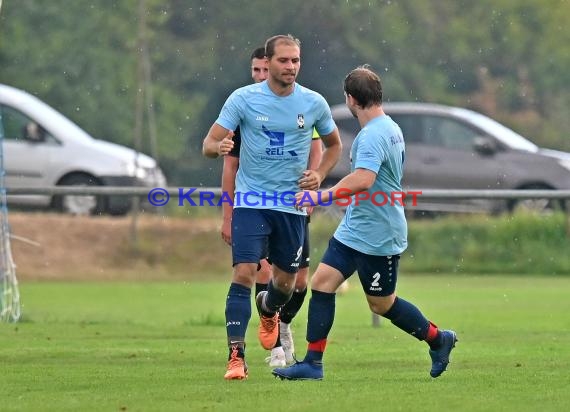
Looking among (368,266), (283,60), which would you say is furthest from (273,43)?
(368,266)

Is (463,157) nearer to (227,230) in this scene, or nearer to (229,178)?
(227,230)

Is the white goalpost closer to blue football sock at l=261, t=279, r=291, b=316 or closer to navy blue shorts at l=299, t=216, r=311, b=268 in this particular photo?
navy blue shorts at l=299, t=216, r=311, b=268

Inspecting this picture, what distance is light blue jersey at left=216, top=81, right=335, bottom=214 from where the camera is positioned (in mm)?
9750

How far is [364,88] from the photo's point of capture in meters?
9.36

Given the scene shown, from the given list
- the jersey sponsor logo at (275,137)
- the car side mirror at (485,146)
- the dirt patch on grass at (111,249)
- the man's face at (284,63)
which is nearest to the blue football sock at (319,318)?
the jersey sponsor logo at (275,137)

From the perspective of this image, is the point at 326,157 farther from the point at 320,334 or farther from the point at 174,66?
the point at 174,66

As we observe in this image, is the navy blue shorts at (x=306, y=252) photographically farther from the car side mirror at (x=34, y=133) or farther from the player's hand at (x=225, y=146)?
the car side mirror at (x=34, y=133)

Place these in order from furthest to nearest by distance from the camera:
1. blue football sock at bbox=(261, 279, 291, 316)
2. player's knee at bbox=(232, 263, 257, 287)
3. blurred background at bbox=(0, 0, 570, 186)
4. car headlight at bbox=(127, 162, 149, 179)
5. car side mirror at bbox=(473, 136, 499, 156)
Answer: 1. blurred background at bbox=(0, 0, 570, 186)
2. car side mirror at bbox=(473, 136, 499, 156)
3. car headlight at bbox=(127, 162, 149, 179)
4. blue football sock at bbox=(261, 279, 291, 316)
5. player's knee at bbox=(232, 263, 257, 287)

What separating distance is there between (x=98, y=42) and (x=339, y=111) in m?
9.63

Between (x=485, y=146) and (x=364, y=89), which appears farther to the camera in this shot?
(x=485, y=146)

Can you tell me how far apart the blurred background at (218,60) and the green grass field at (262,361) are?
569 inches

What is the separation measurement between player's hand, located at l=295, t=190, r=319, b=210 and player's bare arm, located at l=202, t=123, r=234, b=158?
548 millimetres

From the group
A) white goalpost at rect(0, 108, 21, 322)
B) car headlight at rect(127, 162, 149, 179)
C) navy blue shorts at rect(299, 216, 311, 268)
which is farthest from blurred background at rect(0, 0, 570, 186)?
navy blue shorts at rect(299, 216, 311, 268)

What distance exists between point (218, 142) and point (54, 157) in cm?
1490
